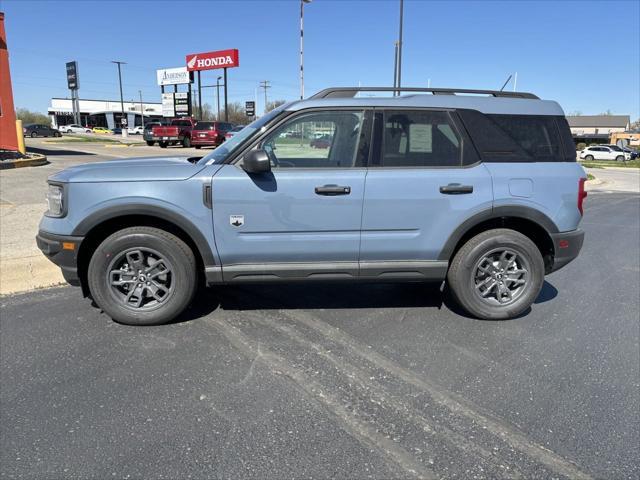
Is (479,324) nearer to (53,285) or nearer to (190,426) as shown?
(190,426)

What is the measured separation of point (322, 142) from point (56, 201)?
2218mm

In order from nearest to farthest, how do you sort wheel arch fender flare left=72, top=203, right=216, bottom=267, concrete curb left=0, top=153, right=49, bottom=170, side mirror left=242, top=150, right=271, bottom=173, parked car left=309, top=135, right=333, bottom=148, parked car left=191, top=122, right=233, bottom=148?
1. side mirror left=242, top=150, right=271, bottom=173
2. wheel arch fender flare left=72, top=203, right=216, bottom=267
3. parked car left=309, top=135, right=333, bottom=148
4. concrete curb left=0, top=153, right=49, bottom=170
5. parked car left=191, top=122, right=233, bottom=148

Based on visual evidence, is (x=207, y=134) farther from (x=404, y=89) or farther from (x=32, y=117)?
(x=32, y=117)

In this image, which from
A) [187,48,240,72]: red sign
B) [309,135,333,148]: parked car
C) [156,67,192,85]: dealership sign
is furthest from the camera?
[156,67,192,85]: dealership sign

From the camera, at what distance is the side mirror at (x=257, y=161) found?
11.5 feet

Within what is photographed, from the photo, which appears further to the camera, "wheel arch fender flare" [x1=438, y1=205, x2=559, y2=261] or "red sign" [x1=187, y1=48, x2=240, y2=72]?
"red sign" [x1=187, y1=48, x2=240, y2=72]

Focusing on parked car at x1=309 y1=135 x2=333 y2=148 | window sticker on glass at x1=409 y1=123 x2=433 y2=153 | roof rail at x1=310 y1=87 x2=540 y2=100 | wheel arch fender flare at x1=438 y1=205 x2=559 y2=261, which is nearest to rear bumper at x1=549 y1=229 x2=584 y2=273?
wheel arch fender flare at x1=438 y1=205 x2=559 y2=261

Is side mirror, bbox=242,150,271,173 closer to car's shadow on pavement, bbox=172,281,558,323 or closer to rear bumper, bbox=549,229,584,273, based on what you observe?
car's shadow on pavement, bbox=172,281,558,323

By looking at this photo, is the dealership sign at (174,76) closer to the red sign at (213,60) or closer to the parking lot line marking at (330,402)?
the red sign at (213,60)

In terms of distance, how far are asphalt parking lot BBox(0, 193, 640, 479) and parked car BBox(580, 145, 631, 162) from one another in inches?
1915

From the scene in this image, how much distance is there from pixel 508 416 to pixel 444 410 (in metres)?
0.37

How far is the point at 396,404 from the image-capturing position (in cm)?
286

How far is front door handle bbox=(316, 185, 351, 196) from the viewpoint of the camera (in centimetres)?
371

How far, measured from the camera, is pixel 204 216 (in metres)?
3.70
